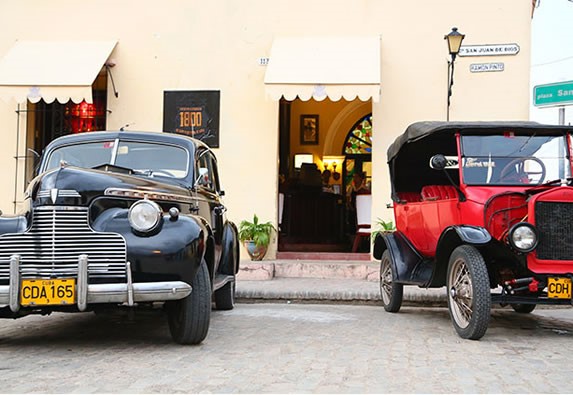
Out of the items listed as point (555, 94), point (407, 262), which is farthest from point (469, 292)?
point (555, 94)

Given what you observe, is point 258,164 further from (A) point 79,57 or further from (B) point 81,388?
(B) point 81,388

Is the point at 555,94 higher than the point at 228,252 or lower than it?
higher

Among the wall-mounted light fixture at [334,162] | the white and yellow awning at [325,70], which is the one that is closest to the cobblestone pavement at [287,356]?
the white and yellow awning at [325,70]

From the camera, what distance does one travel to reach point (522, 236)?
5633 mm

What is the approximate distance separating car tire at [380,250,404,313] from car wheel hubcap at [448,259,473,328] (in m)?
1.32

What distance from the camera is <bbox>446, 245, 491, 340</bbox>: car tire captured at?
5.56m

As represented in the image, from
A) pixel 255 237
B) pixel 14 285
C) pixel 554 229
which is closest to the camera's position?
pixel 14 285

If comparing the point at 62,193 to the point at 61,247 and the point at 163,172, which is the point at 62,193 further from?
the point at 163,172

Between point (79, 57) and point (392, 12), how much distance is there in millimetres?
5368

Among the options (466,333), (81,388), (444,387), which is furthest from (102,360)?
(466,333)

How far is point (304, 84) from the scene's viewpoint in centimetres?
1066

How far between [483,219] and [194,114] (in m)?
7.11

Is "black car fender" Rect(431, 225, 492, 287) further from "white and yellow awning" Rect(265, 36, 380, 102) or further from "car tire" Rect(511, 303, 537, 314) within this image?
"white and yellow awning" Rect(265, 36, 380, 102)

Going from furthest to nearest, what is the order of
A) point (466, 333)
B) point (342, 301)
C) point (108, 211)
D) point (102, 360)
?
point (342, 301) → point (466, 333) → point (108, 211) → point (102, 360)
